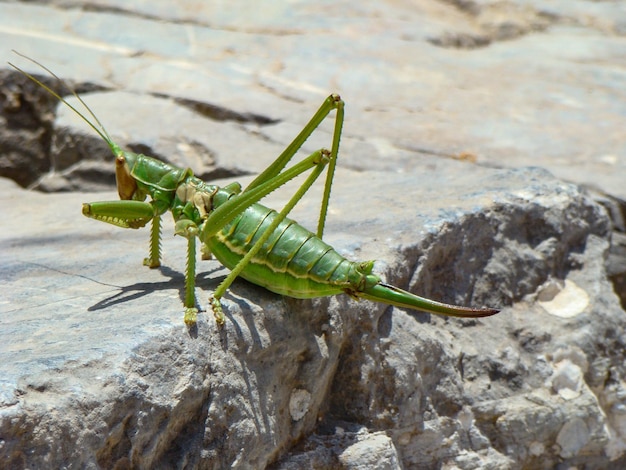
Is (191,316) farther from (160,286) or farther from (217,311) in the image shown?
(160,286)

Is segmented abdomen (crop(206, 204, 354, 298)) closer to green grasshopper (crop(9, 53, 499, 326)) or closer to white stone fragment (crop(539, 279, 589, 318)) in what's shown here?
green grasshopper (crop(9, 53, 499, 326))

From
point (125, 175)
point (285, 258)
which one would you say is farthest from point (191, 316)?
point (125, 175)

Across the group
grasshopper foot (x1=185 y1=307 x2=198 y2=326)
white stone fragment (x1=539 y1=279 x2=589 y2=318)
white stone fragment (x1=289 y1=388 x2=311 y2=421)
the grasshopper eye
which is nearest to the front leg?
grasshopper foot (x1=185 y1=307 x2=198 y2=326)

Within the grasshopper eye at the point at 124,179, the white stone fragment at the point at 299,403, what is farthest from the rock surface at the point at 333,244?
the grasshopper eye at the point at 124,179

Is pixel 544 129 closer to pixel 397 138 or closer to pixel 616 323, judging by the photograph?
pixel 397 138

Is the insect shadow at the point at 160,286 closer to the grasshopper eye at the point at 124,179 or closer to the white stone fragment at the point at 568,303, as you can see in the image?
the grasshopper eye at the point at 124,179

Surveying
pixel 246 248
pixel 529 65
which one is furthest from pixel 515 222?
pixel 529 65
